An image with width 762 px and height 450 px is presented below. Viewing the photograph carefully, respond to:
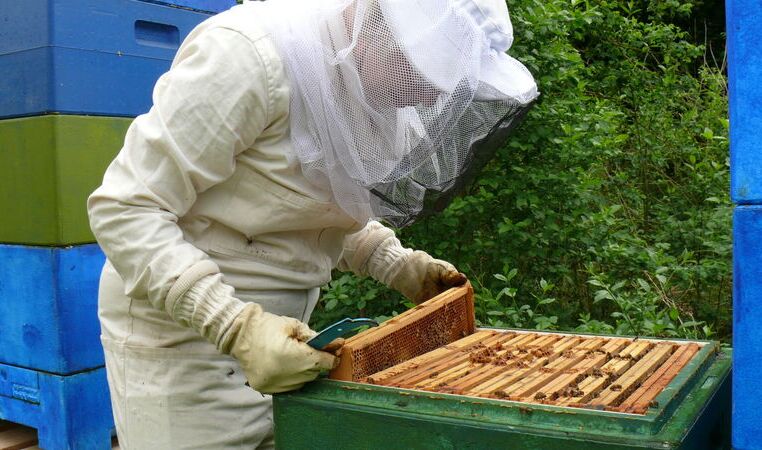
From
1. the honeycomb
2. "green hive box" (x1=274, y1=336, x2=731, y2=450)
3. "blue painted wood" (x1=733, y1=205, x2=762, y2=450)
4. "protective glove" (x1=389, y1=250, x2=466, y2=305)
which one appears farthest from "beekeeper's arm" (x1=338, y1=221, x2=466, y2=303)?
"blue painted wood" (x1=733, y1=205, x2=762, y2=450)

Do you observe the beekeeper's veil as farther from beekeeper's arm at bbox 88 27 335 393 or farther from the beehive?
the beehive

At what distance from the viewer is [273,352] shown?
133 centimetres

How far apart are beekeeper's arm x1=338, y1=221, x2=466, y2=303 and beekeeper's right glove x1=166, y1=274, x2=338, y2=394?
661 mm

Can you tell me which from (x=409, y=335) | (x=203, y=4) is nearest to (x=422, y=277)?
(x=409, y=335)

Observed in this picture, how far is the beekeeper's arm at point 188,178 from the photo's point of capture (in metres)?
1.44

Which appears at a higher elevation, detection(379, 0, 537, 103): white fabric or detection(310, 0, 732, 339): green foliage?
detection(379, 0, 537, 103): white fabric

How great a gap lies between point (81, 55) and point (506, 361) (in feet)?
6.17

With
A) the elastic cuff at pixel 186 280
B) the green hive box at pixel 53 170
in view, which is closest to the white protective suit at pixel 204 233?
the elastic cuff at pixel 186 280

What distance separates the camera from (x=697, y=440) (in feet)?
3.75

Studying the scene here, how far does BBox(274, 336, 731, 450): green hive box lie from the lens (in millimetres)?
1045

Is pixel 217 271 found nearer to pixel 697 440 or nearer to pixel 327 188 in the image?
pixel 327 188

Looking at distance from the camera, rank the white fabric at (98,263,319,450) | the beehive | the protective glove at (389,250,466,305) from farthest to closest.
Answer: the protective glove at (389,250,466,305) → the white fabric at (98,263,319,450) → the beehive

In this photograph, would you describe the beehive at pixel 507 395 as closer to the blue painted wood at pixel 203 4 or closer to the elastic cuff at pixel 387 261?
the elastic cuff at pixel 387 261

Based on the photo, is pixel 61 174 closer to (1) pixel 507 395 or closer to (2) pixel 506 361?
(2) pixel 506 361
